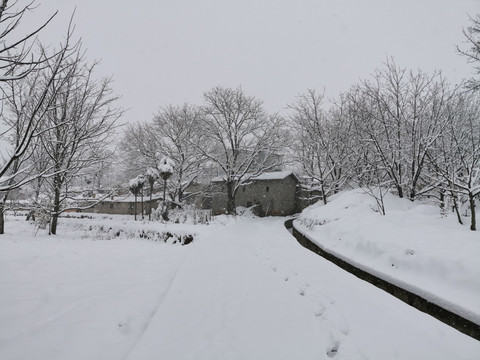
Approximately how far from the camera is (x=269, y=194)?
31266 millimetres

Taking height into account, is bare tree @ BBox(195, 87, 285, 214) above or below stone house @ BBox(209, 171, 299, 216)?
above

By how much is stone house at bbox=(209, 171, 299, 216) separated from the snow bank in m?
21.5

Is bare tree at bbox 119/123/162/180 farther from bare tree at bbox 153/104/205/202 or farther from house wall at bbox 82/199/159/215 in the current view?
house wall at bbox 82/199/159/215

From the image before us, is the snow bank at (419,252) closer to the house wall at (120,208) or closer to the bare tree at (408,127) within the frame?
the bare tree at (408,127)

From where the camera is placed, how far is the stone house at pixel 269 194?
1219 inches

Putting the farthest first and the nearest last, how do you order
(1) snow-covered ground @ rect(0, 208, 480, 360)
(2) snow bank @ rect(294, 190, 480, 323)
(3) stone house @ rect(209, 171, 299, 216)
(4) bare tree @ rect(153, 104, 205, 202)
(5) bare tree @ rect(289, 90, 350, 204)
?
(3) stone house @ rect(209, 171, 299, 216) → (4) bare tree @ rect(153, 104, 205, 202) → (5) bare tree @ rect(289, 90, 350, 204) → (2) snow bank @ rect(294, 190, 480, 323) → (1) snow-covered ground @ rect(0, 208, 480, 360)

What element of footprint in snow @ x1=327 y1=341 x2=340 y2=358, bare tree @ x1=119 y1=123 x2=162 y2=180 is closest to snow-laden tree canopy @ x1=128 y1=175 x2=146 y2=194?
bare tree @ x1=119 y1=123 x2=162 y2=180

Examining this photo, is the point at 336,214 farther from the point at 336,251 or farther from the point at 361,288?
the point at 361,288

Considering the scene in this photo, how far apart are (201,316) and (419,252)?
4.48 m

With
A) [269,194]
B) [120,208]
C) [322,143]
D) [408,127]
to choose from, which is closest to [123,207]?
[120,208]

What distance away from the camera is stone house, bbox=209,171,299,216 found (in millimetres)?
30969

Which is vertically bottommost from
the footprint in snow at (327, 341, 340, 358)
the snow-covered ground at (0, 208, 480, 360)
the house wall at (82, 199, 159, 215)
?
the footprint in snow at (327, 341, 340, 358)

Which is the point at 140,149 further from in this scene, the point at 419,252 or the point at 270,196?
the point at 419,252

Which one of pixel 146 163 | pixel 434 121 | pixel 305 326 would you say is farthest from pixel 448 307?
pixel 146 163
